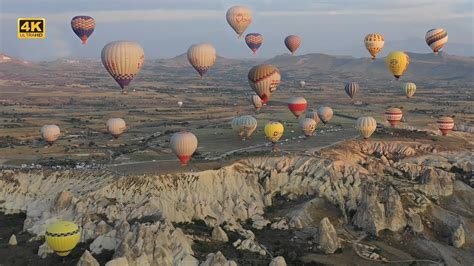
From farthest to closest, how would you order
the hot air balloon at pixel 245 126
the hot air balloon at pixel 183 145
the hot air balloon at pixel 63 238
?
the hot air balloon at pixel 245 126
the hot air balloon at pixel 183 145
the hot air balloon at pixel 63 238

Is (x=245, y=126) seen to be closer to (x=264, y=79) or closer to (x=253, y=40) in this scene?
(x=264, y=79)

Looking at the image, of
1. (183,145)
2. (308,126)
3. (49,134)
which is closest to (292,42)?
(308,126)

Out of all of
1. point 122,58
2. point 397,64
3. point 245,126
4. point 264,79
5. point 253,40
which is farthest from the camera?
point 253,40

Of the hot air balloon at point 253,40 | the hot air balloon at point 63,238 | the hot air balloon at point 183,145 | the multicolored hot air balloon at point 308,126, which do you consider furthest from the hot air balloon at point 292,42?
the hot air balloon at point 63,238

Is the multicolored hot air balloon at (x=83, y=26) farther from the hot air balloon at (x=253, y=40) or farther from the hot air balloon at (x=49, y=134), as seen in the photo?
the hot air balloon at (x=253, y=40)

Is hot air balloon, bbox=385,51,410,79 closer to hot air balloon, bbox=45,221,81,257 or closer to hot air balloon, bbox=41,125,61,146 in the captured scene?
hot air balloon, bbox=41,125,61,146

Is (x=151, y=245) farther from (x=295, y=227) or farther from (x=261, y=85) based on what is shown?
(x=261, y=85)

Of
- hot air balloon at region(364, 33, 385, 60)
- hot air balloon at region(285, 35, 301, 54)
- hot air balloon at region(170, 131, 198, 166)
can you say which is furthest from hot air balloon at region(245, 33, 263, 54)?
hot air balloon at region(170, 131, 198, 166)
